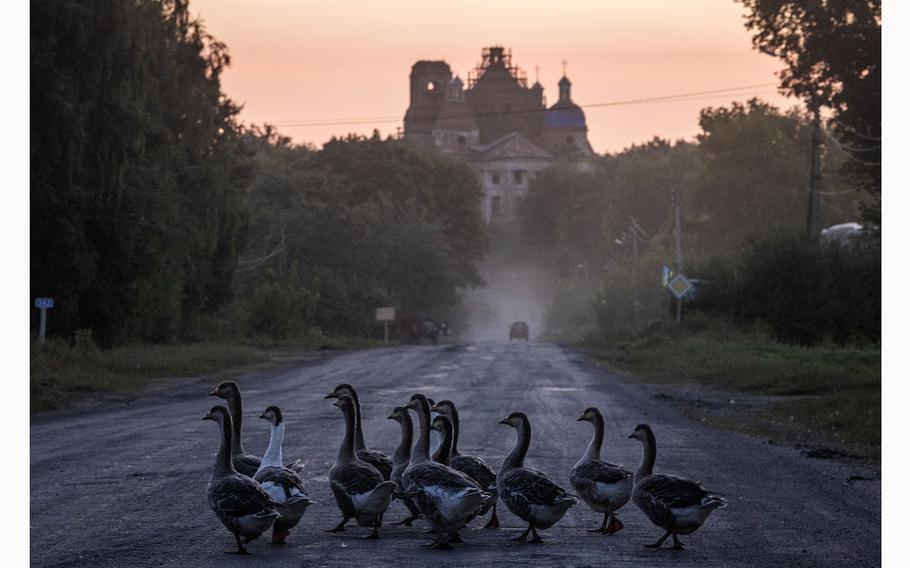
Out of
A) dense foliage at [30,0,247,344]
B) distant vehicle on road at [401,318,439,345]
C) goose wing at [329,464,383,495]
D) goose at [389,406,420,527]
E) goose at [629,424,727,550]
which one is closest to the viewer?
goose at [629,424,727,550]

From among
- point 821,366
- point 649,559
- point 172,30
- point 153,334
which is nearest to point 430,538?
point 649,559

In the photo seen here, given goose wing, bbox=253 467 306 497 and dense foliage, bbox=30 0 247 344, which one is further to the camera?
dense foliage, bbox=30 0 247 344

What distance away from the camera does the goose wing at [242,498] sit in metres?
11.1

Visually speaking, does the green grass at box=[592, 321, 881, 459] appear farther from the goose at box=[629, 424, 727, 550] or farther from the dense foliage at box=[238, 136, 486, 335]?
the dense foliage at box=[238, 136, 486, 335]

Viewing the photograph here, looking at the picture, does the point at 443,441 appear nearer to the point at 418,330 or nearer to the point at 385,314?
the point at 385,314

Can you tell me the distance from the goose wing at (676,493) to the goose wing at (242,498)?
3287 mm

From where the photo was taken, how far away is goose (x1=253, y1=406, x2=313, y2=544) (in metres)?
11.4

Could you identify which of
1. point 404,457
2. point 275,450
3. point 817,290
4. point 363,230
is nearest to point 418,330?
point 363,230

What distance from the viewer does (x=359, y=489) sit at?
39.5ft

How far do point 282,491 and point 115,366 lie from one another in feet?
85.0

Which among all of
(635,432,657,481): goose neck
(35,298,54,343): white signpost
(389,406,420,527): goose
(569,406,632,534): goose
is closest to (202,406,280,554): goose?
(389,406,420,527): goose

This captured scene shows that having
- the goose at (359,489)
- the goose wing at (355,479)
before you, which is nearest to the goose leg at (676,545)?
the goose at (359,489)

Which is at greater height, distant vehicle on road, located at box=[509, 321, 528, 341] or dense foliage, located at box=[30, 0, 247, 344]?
dense foliage, located at box=[30, 0, 247, 344]

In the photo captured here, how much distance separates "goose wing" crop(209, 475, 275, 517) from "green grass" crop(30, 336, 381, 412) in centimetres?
1657
